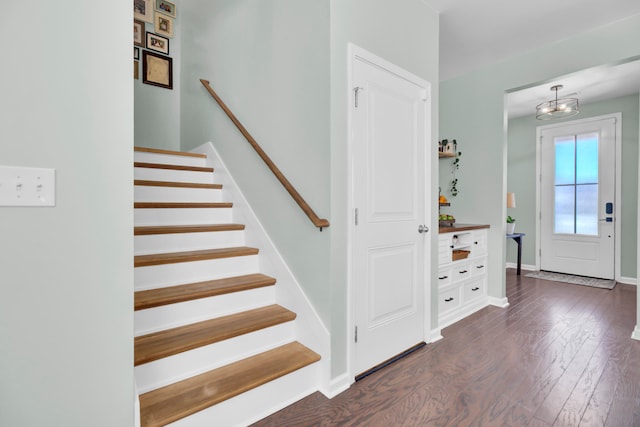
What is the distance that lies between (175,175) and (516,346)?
3.21 metres

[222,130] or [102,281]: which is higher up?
[222,130]

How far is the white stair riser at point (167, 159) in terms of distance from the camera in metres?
3.02

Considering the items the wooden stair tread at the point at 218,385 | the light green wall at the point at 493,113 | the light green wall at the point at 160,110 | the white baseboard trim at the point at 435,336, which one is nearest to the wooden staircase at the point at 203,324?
the wooden stair tread at the point at 218,385

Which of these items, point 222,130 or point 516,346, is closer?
point 516,346

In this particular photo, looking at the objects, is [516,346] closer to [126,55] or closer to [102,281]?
[102,281]

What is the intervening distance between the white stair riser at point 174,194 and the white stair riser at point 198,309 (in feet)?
3.83

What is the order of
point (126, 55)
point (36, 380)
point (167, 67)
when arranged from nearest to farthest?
point (36, 380) < point (126, 55) < point (167, 67)

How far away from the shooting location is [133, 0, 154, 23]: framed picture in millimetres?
3773

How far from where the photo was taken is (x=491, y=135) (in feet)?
11.8

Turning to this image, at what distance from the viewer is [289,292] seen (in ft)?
7.13

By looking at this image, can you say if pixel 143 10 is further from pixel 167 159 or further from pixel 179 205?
pixel 179 205

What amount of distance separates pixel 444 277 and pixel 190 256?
221cm

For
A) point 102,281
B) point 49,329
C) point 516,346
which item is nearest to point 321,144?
point 102,281

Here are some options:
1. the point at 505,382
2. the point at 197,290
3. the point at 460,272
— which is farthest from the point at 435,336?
the point at 197,290
